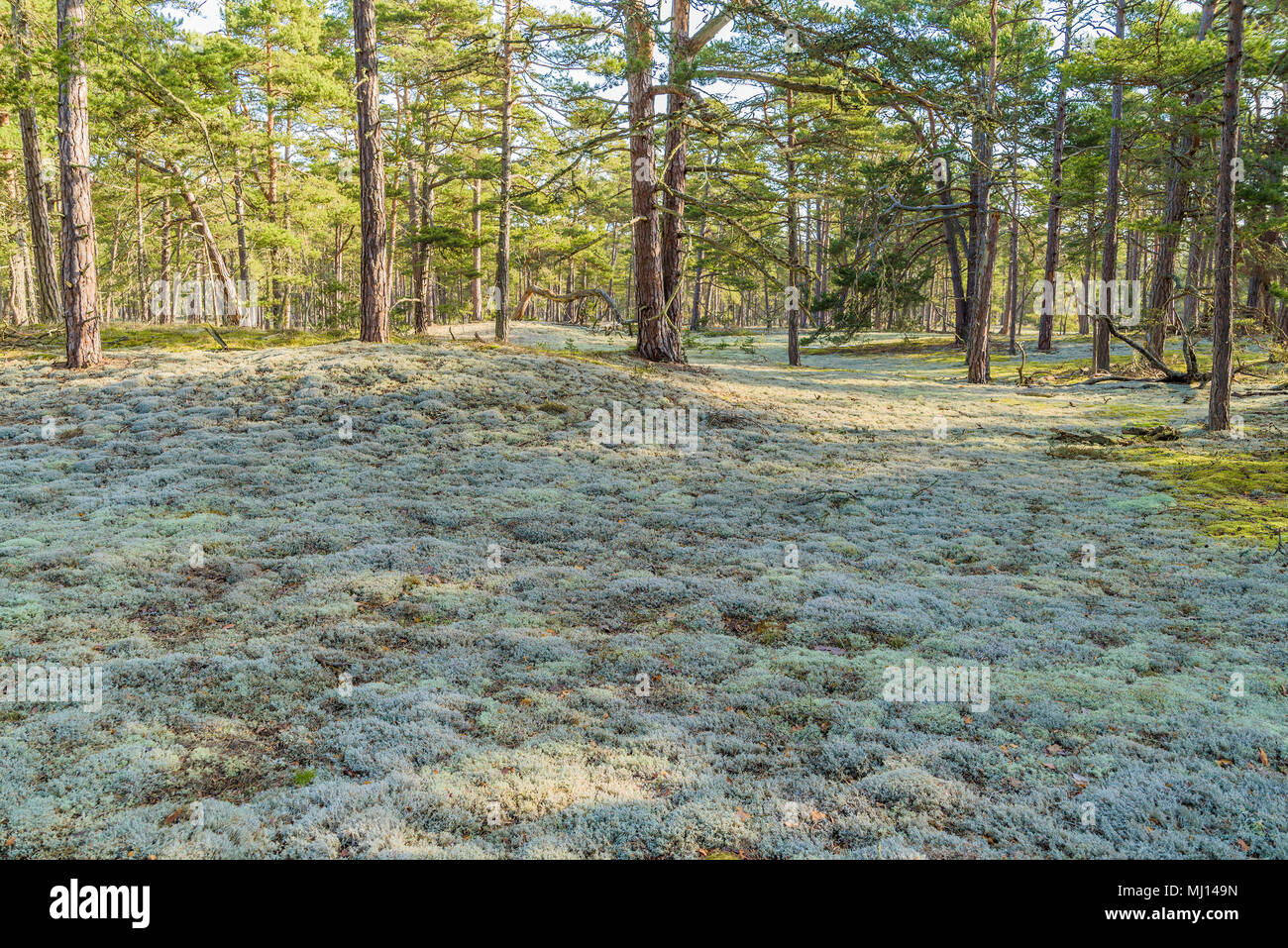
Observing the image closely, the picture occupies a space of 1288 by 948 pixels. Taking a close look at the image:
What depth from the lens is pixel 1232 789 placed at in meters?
4.18

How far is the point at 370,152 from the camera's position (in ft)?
48.5

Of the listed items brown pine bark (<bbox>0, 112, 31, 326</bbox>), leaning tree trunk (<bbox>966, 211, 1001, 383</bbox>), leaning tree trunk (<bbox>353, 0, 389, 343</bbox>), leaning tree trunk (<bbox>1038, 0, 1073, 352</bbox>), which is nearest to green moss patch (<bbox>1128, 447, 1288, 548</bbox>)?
leaning tree trunk (<bbox>966, 211, 1001, 383</bbox>)

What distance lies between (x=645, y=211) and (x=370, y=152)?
5923 millimetres

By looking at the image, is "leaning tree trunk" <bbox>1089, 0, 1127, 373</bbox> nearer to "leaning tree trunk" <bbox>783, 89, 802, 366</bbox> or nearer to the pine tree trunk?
"leaning tree trunk" <bbox>783, 89, 802, 366</bbox>

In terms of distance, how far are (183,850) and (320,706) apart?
1.64 m

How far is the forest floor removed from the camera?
401cm

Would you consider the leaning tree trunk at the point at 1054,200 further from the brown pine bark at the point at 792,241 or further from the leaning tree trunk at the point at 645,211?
the leaning tree trunk at the point at 645,211

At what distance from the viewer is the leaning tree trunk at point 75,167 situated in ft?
40.8

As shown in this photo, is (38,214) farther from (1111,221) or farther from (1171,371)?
(1171,371)

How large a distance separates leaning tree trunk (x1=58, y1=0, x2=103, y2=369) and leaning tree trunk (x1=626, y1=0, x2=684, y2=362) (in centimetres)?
954

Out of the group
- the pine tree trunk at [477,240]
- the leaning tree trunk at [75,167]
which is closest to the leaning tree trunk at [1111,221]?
the pine tree trunk at [477,240]

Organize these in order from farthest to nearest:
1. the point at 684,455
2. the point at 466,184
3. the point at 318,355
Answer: the point at 466,184
the point at 318,355
the point at 684,455
